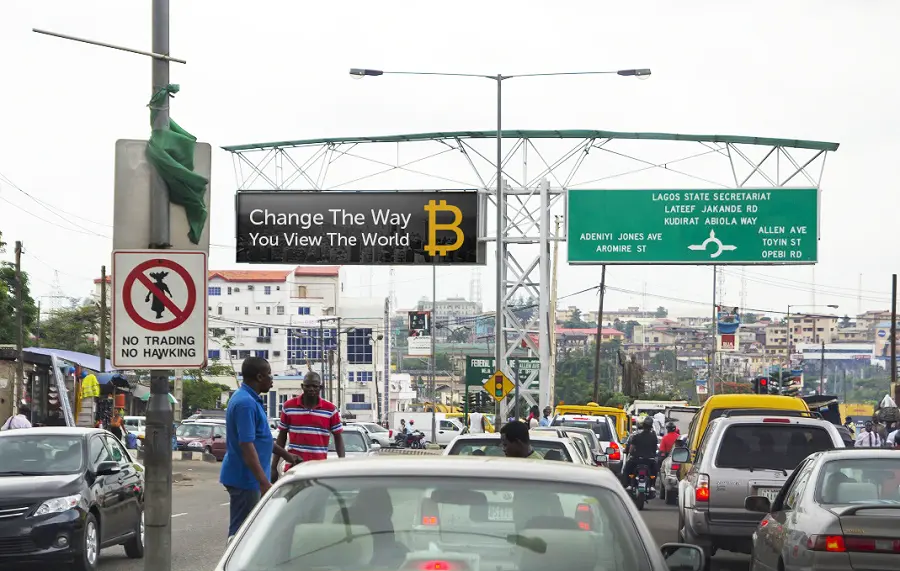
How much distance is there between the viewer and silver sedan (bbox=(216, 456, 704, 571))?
15.9 feet

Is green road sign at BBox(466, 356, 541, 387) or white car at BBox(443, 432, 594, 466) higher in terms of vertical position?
green road sign at BBox(466, 356, 541, 387)

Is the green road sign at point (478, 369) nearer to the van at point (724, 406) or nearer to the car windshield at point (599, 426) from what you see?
the car windshield at point (599, 426)

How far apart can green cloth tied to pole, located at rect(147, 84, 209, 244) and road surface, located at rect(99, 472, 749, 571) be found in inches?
205

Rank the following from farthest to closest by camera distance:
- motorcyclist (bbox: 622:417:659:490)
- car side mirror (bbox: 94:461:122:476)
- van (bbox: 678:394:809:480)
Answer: motorcyclist (bbox: 622:417:659:490) < van (bbox: 678:394:809:480) < car side mirror (bbox: 94:461:122:476)

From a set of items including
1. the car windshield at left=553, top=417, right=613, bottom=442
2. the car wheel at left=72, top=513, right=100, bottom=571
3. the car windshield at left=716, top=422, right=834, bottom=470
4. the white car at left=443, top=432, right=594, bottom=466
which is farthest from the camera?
the car windshield at left=553, top=417, right=613, bottom=442

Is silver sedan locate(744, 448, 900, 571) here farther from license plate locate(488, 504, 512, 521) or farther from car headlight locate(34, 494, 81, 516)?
car headlight locate(34, 494, 81, 516)

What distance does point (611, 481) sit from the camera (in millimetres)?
5332

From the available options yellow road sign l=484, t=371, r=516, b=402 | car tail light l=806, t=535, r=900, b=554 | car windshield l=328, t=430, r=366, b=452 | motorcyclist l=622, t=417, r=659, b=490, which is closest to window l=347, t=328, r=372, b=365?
yellow road sign l=484, t=371, r=516, b=402

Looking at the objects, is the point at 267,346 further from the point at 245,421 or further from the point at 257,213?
the point at 245,421

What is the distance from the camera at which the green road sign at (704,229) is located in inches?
1407

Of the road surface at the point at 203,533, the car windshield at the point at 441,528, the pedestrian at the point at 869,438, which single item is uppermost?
the car windshield at the point at 441,528

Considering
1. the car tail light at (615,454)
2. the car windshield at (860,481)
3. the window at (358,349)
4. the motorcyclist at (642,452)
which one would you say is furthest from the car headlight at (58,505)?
the window at (358,349)

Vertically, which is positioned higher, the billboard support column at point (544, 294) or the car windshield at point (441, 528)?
the billboard support column at point (544, 294)

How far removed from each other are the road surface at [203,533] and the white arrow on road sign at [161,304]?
214 inches
